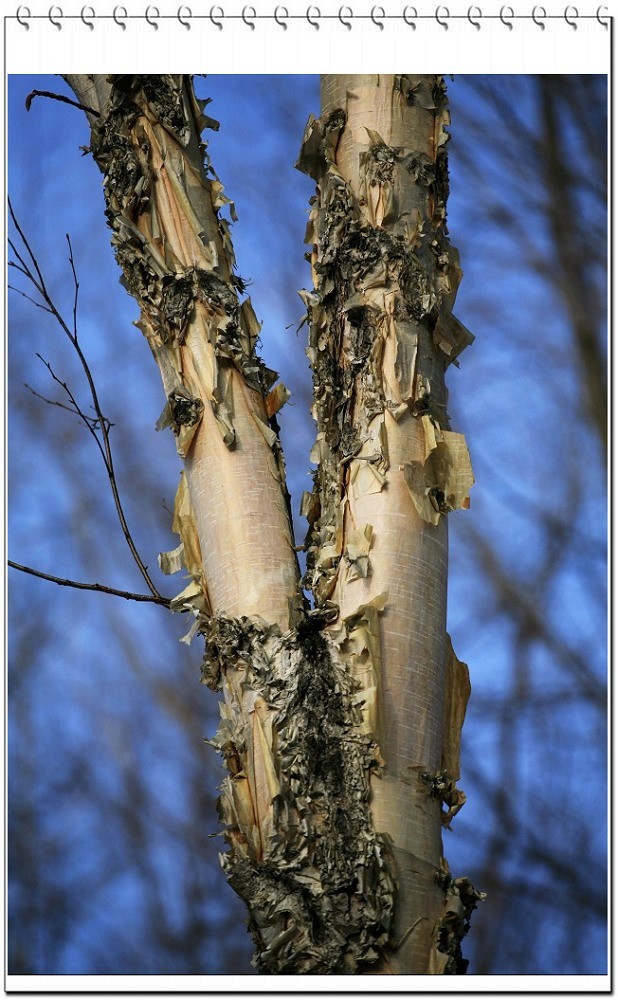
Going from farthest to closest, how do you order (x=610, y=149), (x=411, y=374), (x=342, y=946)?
(x=610, y=149)
(x=411, y=374)
(x=342, y=946)

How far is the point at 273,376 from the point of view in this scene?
1249mm

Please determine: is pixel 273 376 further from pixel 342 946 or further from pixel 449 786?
pixel 342 946

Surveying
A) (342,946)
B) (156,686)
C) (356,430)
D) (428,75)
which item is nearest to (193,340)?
(356,430)

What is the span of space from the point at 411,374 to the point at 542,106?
0.42m
